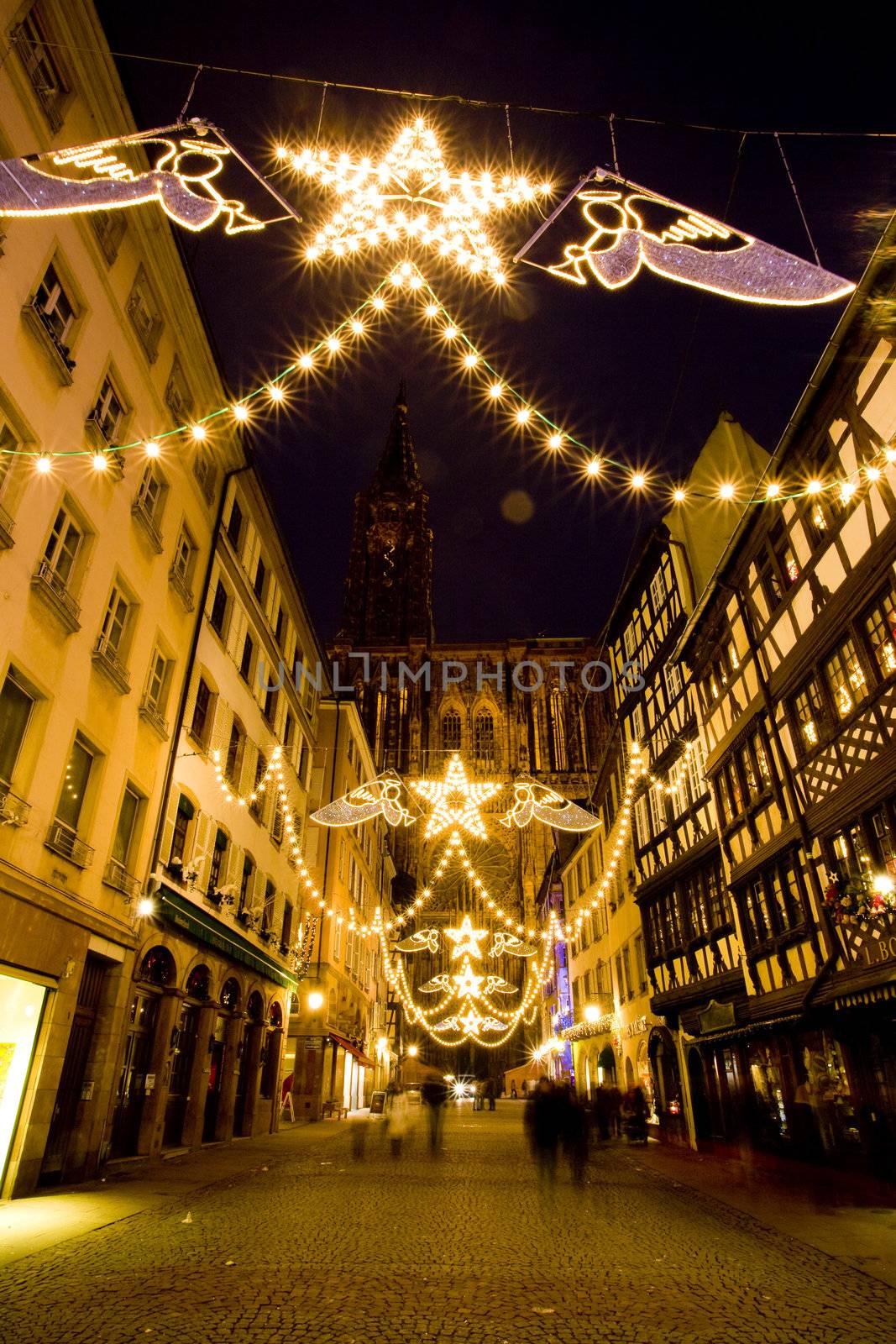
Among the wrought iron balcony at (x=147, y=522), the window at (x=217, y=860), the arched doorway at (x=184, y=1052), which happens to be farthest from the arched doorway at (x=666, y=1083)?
the wrought iron balcony at (x=147, y=522)

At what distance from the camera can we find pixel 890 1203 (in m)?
8.98

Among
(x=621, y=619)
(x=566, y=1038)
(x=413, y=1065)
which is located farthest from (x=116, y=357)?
(x=413, y=1065)

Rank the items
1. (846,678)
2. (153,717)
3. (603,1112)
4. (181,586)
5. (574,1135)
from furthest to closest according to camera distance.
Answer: (603,1112) < (181,586) < (153,717) < (846,678) < (574,1135)

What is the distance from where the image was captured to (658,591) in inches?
821

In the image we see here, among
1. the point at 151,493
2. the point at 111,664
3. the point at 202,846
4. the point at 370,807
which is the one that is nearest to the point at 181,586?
the point at 151,493

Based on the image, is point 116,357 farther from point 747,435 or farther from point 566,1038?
point 566,1038

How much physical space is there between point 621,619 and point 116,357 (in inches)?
657

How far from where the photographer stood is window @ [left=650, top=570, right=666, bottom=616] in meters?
20.4

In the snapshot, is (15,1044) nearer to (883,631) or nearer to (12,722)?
(12,722)

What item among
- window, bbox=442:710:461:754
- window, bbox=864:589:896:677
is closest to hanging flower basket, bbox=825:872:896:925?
window, bbox=864:589:896:677

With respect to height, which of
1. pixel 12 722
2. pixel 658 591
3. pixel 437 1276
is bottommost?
pixel 437 1276

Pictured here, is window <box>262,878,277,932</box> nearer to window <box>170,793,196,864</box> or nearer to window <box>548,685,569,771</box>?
window <box>170,793,196,864</box>

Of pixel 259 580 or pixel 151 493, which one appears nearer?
pixel 151 493

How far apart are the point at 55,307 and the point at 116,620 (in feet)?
14.7
